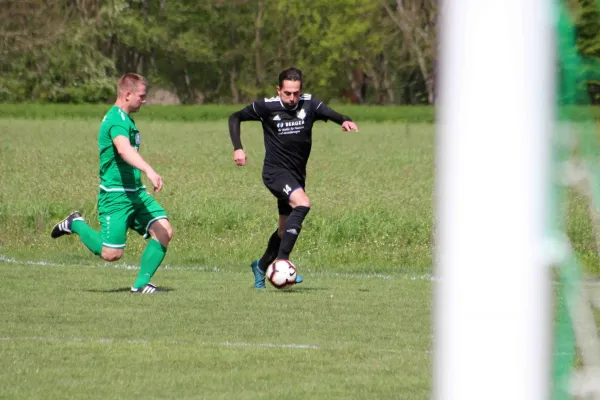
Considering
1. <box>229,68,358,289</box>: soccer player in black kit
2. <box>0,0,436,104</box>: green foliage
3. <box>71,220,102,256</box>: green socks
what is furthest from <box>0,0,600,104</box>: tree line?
<box>71,220,102,256</box>: green socks

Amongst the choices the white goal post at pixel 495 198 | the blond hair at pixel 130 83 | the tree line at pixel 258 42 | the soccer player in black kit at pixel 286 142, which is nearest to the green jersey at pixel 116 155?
the blond hair at pixel 130 83

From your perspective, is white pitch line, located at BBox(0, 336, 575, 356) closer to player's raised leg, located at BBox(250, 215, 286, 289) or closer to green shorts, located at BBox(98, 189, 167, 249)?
green shorts, located at BBox(98, 189, 167, 249)

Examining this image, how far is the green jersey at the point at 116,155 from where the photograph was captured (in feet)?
33.0

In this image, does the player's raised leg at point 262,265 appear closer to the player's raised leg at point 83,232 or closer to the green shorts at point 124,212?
the green shorts at point 124,212

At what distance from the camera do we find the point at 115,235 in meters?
10.4

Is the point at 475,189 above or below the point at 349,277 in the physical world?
above

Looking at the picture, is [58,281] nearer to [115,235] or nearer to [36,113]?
[115,235]

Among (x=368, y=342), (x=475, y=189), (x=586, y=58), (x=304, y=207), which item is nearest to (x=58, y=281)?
(x=304, y=207)

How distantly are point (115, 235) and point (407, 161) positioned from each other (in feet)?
74.7

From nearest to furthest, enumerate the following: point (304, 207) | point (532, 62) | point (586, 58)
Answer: point (532, 62), point (586, 58), point (304, 207)

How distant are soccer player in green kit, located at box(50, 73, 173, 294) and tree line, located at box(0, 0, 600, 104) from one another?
67.7 m

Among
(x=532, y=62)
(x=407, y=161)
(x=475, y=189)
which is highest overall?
(x=532, y=62)

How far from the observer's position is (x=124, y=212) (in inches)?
405

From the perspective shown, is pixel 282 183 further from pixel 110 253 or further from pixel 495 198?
pixel 495 198
